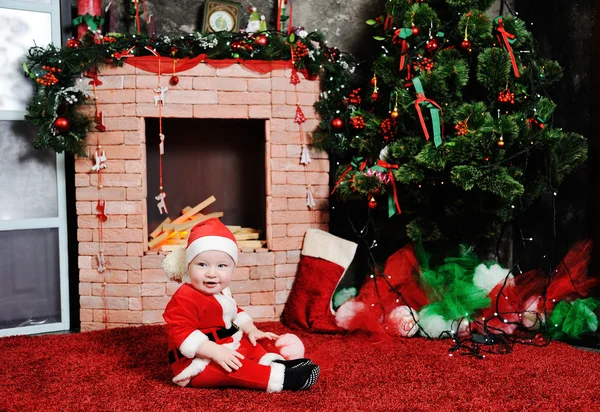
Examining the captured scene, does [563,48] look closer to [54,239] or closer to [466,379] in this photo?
[466,379]

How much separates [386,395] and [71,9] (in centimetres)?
255

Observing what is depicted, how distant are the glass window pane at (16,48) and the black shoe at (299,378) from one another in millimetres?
2068

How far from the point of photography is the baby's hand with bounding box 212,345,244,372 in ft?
6.49

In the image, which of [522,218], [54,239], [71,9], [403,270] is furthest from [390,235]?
[71,9]

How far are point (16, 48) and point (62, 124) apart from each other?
1.93ft

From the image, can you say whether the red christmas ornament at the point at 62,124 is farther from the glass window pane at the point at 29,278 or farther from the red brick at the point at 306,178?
the red brick at the point at 306,178

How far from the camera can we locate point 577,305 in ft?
8.80

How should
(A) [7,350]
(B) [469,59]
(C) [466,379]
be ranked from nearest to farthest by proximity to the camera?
(C) [466,379], (A) [7,350], (B) [469,59]

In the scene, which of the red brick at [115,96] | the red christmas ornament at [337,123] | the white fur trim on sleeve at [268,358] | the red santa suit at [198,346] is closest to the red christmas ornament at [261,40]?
the red christmas ornament at [337,123]

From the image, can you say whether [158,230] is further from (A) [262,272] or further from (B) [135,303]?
(A) [262,272]

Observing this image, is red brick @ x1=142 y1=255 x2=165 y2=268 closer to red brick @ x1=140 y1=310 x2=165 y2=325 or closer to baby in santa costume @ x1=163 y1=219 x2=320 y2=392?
red brick @ x1=140 y1=310 x2=165 y2=325

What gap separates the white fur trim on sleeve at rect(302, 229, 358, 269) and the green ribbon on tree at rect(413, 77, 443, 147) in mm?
683

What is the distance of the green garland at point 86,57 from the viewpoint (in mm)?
2891

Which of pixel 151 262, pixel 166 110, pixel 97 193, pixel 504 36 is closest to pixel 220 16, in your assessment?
pixel 166 110
